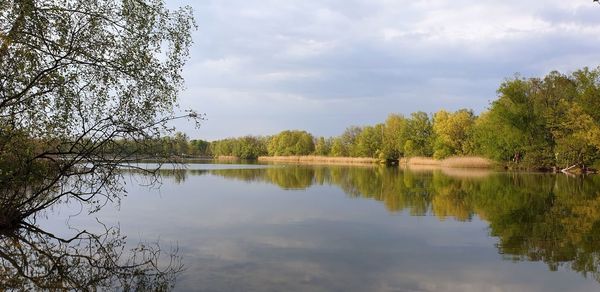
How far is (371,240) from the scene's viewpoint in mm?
12156

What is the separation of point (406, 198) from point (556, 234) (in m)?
9.87

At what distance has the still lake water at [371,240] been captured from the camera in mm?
8469

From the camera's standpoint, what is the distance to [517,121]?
5734cm

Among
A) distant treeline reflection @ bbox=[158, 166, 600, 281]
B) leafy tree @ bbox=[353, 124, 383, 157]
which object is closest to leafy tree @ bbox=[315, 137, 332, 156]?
leafy tree @ bbox=[353, 124, 383, 157]

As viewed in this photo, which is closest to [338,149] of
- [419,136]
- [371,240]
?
[419,136]

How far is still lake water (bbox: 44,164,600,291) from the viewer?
847 cm

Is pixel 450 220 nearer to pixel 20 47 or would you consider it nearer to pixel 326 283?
pixel 326 283

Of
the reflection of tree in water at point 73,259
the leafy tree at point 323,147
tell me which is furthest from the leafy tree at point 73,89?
the leafy tree at point 323,147

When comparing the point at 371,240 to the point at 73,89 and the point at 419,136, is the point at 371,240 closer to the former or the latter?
the point at 73,89

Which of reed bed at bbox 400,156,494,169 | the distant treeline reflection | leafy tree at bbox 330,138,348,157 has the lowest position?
the distant treeline reflection

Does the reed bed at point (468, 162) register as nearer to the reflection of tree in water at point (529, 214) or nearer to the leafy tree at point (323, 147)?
the reflection of tree in water at point (529, 214)

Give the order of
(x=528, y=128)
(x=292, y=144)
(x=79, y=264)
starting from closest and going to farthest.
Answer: (x=79, y=264) < (x=528, y=128) < (x=292, y=144)

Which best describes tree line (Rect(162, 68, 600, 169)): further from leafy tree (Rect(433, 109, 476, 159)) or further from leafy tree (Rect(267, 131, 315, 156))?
leafy tree (Rect(267, 131, 315, 156))

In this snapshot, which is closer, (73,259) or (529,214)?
(73,259)
